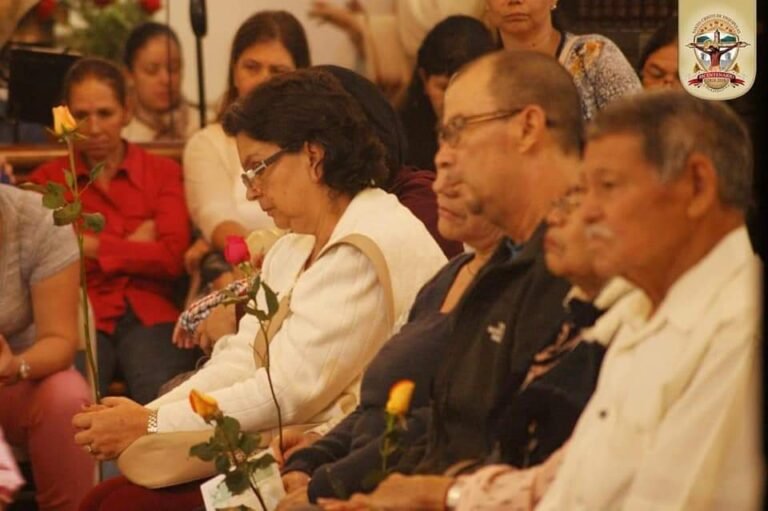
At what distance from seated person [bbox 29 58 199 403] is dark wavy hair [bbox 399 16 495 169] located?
0.92 m

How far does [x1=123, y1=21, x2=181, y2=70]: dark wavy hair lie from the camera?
18.0 feet

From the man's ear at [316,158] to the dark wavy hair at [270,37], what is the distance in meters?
1.49

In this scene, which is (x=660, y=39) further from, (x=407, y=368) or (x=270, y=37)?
(x=270, y=37)

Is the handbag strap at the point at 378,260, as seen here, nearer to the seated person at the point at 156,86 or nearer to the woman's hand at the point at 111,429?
the woman's hand at the point at 111,429

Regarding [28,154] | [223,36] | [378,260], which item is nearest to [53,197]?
[378,260]

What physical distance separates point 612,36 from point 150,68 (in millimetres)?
2328

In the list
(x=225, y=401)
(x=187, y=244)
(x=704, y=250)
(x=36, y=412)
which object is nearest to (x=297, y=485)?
(x=225, y=401)

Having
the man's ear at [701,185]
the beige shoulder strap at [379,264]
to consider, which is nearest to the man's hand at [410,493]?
the man's ear at [701,185]

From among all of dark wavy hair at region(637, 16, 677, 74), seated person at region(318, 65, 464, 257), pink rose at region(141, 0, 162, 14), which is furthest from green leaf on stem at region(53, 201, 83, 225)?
pink rose at region(141, 0, 162, 14)

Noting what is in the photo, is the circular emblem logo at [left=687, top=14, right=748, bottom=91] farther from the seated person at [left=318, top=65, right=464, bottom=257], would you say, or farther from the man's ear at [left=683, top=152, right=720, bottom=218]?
the seated person at [left=318, top=65, right=464, bottom=257]

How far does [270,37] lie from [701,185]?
2.74m

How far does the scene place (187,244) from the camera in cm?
499

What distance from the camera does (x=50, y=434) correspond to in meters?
4.17

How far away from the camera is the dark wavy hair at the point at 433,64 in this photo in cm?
398
